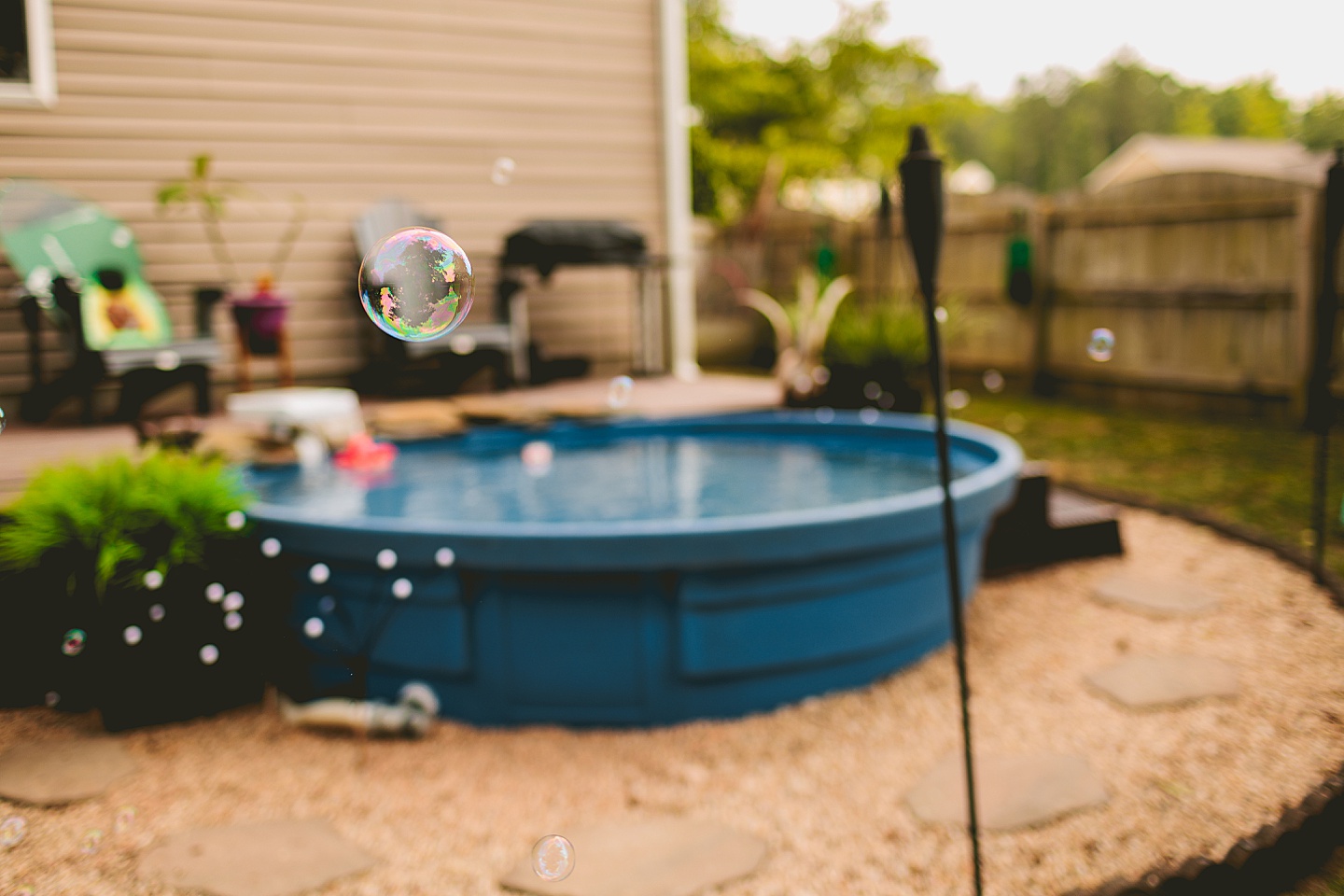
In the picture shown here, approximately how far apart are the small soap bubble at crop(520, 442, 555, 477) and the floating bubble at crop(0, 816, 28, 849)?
2.61 m

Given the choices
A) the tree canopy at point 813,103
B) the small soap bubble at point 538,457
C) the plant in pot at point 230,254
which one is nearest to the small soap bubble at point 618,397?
the small soap bubble at point 538,457

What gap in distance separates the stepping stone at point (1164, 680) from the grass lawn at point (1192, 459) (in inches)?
44.1

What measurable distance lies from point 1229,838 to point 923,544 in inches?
45.1

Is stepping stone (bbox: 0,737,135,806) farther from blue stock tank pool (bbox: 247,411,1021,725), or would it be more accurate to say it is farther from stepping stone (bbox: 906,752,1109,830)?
stepping stone (bbox: 906,752,1109,830)

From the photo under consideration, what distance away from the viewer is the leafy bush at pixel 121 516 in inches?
107

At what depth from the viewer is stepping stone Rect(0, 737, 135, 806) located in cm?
235

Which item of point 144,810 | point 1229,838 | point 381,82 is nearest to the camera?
point 1229,838

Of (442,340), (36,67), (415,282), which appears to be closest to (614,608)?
(415,282)

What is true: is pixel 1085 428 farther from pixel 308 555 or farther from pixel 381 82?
pixel 308 555

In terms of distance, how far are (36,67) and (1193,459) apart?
6851mm

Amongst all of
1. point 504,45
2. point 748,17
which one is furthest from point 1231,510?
point 748,17

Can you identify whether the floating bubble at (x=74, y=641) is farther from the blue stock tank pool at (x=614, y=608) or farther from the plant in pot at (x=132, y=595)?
the blue stock tank pool at (x=614, y=608)

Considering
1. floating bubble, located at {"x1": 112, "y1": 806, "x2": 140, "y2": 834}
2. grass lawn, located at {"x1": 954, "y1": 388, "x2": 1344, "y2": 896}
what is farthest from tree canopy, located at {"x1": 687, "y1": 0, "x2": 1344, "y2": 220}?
floating bubble, located at {"x1": 112, "y1": 806, "x2": 140, "y2": 834}

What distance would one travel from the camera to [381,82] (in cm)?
616
